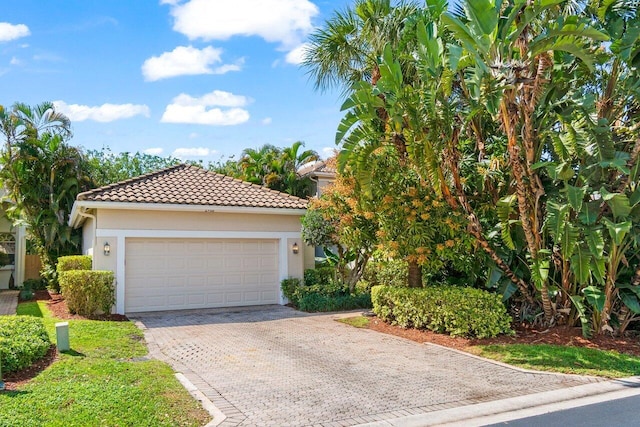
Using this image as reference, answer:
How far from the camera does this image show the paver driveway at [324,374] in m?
6.45

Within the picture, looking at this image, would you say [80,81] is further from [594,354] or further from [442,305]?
[594,354]

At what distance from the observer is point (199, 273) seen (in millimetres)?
15398

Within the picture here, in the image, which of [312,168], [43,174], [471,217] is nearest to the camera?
[471,217]

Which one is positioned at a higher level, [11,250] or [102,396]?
[11,250]

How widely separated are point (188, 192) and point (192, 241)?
5.30 ft

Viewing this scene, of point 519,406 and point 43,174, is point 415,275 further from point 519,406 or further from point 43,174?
point 43,174

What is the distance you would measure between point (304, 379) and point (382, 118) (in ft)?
21.2

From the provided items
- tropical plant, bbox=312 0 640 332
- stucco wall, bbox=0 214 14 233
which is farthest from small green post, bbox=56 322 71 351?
stucco wall, bbox=0 214 14 233

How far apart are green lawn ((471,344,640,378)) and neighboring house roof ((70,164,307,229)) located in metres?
8.57

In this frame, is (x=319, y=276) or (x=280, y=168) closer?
(x=319, y=276)

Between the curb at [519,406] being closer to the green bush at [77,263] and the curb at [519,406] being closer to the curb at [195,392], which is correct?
the curb at [195,392]

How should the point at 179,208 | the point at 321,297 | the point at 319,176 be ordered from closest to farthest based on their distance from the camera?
the point at 179,208 → the point at 321,297 → the point at 319,176

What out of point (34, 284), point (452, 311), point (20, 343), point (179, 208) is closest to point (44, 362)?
point (20, 343)

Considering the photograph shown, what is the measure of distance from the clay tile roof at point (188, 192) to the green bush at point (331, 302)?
10.2 feet
